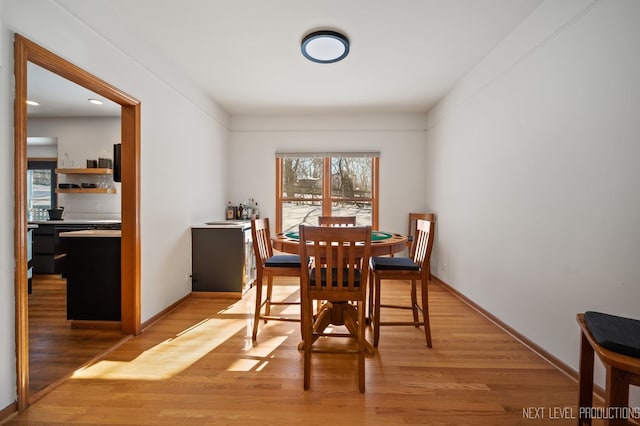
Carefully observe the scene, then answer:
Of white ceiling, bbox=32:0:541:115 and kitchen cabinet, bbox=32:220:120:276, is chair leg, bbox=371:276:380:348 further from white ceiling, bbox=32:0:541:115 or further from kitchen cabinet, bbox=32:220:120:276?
kitchen cabinet, bbox=32:220:120:276

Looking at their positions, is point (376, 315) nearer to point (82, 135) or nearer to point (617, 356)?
point (617, 356)

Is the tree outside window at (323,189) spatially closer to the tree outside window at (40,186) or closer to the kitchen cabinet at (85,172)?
the kitchen cabinet at (85,172)

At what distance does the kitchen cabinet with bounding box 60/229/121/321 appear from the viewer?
2.48 meters

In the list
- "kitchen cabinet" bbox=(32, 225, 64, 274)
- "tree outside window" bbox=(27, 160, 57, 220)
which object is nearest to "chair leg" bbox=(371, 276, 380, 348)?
"kitchen cabinet" bbox=(32, 225, 64, 274)


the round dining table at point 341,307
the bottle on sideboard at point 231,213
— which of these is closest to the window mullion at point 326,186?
the bottle on sideboard at point 231,213

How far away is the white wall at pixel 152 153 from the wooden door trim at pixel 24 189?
3 centimetres

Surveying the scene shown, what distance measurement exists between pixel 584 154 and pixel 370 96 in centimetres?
264

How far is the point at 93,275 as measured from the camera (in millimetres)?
2502

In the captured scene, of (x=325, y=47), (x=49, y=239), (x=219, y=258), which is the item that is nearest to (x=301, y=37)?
(x=325, y=47)

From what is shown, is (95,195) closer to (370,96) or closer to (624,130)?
(370,96)

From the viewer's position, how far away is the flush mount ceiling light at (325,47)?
2.37m

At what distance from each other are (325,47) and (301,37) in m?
0.23

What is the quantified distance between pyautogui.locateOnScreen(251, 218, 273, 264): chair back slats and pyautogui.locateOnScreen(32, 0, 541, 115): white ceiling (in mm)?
1640

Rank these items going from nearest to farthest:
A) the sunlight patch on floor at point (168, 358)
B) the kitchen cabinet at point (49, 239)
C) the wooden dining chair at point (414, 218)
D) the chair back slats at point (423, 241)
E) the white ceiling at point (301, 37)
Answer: the sunlight patch on floor at point (168, 358) < the white ceiling at point (301, 37) < the chair back slats at point (423, 241) < the kitchen cabinet at point (49, 239) < the wooden dining chair at point (414, 218)
